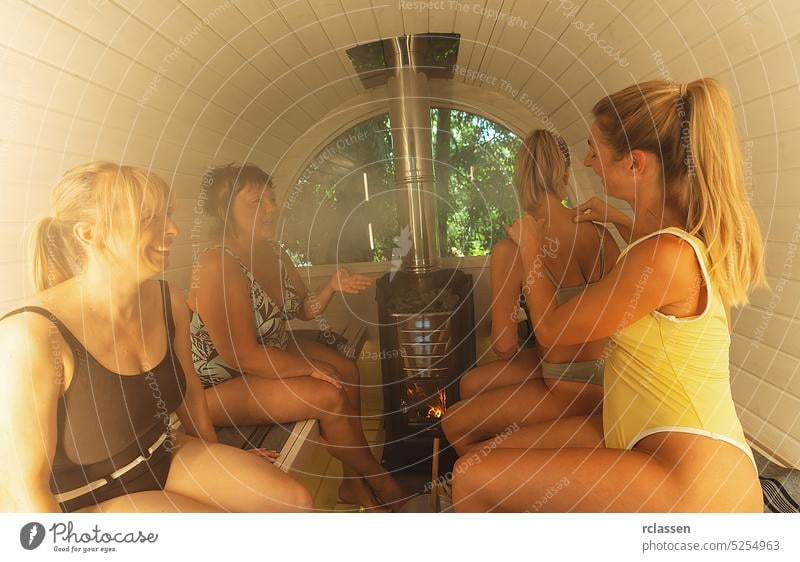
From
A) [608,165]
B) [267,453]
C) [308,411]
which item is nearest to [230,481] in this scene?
[267,453]

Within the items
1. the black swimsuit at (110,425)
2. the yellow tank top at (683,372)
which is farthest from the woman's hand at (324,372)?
the yellow tank top at (683,372)

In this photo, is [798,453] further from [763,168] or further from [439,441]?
[439,441]

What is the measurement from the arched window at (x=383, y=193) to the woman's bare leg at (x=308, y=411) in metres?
0.24

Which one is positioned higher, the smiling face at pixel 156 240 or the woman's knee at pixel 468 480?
the smiling face at pixel 156 240

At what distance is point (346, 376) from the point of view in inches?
40.4

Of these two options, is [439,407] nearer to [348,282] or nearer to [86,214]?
[348,282]

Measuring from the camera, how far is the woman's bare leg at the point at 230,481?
2.72 feet

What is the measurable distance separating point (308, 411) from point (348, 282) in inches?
10.0

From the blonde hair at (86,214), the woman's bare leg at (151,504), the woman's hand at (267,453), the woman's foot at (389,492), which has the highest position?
the blonde hair at (86,214)

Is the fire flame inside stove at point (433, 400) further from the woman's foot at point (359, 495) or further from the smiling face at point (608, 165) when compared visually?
the smiling face at point (608, 165)

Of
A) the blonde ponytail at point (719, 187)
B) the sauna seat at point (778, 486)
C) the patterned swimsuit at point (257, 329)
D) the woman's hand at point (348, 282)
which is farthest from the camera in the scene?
the woman's hand at point (348, 282)

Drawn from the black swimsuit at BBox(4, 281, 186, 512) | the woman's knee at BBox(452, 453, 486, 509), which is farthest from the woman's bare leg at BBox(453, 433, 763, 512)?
the black swimsuit at BBox(4, 281, 186, 512)

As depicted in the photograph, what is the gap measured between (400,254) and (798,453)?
28.7 inches

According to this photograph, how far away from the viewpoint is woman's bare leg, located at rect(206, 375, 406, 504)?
94cm
